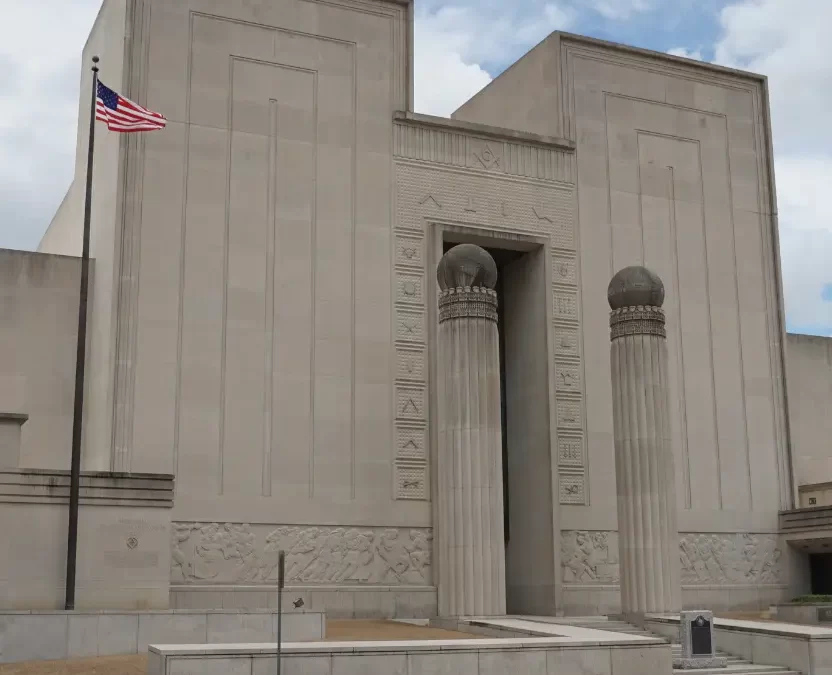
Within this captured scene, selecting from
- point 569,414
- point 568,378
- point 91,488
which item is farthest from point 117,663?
point 568,378

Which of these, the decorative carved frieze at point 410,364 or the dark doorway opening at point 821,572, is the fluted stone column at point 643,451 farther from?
the dark doorway opening at point 821,572

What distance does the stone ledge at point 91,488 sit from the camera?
1966 centimetres

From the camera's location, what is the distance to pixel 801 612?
2453 centimetres

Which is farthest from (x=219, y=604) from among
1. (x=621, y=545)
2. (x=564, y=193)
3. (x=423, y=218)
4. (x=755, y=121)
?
(x=755, y=121)

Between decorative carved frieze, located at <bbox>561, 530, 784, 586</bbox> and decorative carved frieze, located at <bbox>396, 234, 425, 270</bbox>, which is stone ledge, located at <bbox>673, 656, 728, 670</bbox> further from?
decorative carved frieze, located at <bbox>396, 234, 425, 270</bbox>

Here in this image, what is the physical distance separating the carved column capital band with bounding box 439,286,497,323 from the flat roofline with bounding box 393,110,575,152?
19.2ft

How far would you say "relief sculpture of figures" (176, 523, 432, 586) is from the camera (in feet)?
77.7

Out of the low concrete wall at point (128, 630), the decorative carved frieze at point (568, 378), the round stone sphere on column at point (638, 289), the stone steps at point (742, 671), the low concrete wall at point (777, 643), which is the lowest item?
the stone steps at point (742, 671)

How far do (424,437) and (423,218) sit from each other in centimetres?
527

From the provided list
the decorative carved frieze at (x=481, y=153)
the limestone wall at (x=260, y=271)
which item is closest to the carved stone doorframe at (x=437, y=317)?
the limestone wall at (x=260, y=271)

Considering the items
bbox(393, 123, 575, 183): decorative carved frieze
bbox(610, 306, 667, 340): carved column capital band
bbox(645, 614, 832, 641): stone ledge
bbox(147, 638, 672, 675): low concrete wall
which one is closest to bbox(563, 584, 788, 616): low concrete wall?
bbox(645, 614, 832, 641): stone ledge

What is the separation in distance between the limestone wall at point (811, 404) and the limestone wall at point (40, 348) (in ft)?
64.0

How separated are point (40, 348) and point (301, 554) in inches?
281

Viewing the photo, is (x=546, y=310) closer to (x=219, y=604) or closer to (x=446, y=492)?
(x=446, y=492)
